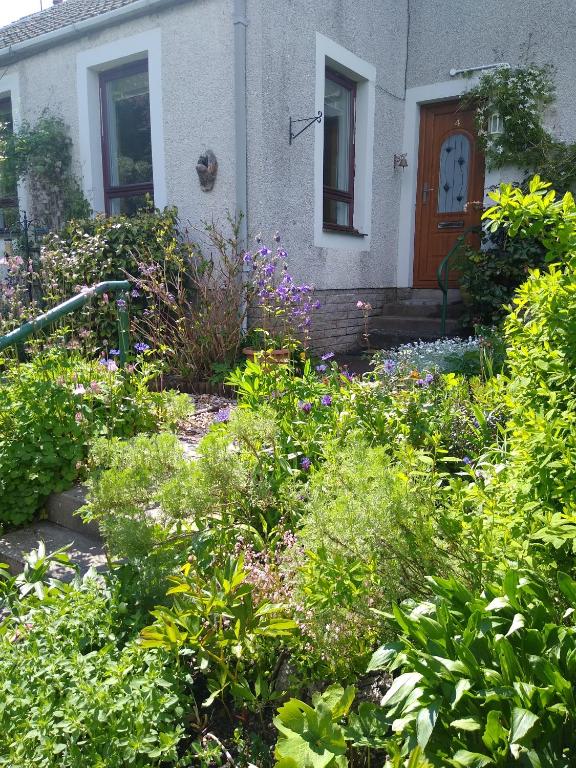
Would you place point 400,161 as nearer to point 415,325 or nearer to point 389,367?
point 415,325

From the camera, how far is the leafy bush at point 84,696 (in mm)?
1495

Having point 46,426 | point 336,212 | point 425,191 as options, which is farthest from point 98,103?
point 46,426

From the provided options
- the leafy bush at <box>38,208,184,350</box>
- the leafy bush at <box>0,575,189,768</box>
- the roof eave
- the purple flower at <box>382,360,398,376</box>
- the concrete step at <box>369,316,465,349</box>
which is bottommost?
the leafy bush at <box>0,575,189,768</box>

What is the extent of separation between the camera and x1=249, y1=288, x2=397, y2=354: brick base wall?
677cm

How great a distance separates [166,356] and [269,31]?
3.18 m

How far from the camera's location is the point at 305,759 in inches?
55.4

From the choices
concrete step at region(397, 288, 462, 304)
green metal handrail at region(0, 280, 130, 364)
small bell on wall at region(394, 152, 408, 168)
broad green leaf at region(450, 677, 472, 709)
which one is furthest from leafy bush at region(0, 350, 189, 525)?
small bell on wall at region(394, 152, 408, 168)

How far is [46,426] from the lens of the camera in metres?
3.31

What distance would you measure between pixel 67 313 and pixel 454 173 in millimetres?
5677

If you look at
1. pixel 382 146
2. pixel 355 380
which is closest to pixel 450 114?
pixel 382 146

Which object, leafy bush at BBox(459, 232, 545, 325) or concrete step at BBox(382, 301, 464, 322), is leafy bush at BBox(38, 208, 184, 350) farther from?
leafy bush at BBox(459, 232, 545, 325)

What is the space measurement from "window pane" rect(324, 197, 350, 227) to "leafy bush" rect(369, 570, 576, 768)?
6148 mm

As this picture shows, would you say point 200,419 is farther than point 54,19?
No

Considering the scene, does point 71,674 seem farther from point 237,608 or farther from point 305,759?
point 305,759
